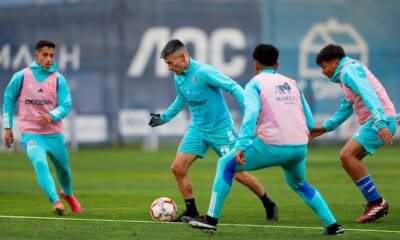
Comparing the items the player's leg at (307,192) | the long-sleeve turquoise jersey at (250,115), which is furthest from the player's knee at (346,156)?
the long-sleeve turquoise jersey at (250,115)

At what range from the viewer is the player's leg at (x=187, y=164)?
13.9 meters

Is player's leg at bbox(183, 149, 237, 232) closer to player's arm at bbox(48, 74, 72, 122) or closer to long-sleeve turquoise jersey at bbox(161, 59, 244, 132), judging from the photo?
long-sleeve turquoise jersey at bbox(161, 59, 244, 132)

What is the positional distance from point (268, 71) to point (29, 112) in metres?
4.85

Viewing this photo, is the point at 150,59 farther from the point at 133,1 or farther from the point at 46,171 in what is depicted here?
the point at 46,171

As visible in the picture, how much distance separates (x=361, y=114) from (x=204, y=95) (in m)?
2.15

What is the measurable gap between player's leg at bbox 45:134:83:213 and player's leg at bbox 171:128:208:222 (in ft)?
6.82

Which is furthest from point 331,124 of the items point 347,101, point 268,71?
point 268,71

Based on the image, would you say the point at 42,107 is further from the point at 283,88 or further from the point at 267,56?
the point at 283,88

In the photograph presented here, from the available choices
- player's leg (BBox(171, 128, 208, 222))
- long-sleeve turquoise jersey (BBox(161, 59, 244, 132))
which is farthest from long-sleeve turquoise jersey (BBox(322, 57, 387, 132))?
player's leg (BBox(171, 128, 208, 222))

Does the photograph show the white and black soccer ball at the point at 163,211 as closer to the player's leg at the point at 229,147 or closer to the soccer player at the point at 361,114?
the player's leg at the point at 229,147

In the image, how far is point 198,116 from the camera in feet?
45.9

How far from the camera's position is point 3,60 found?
39406 millimetres

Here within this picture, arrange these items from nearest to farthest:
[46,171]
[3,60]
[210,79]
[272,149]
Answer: [272,149], [210,79], [46,171], [3,60]

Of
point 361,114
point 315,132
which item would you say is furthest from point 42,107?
point 361,114
